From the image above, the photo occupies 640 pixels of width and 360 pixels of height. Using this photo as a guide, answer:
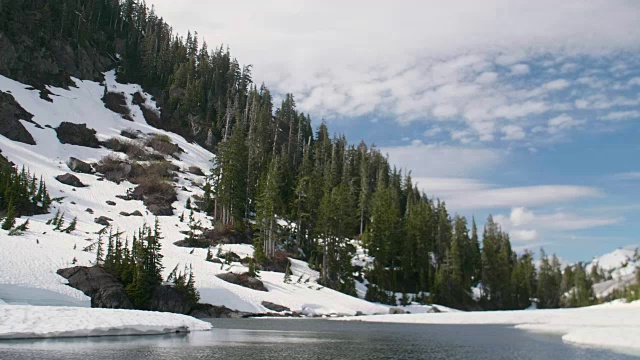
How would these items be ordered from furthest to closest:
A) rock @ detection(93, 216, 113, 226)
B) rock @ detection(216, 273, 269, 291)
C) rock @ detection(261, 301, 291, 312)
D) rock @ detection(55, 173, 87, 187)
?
rock @ detection(55, 173, 87, 187) → rock @ detection(93, 216, 113, 226) → rock @ detection(216, 273, 269, 291) → rock @ detection(261, 301, 291, 312)

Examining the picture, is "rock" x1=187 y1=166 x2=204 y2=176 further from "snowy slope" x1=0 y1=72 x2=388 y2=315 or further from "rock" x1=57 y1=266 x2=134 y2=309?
"rock" x1=57 y1=266 x2=134 y2=309

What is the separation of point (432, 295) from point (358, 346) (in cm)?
6265

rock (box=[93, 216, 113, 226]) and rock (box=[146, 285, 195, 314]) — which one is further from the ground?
rock (box=[93, 216, 113, 226])

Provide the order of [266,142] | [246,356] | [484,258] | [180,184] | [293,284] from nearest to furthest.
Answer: [246,356] < [293,284] < [180,184] < [484,258] < [266,142]

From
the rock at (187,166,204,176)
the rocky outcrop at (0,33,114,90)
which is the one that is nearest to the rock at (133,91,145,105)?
the rocky outcrop at (0,33,114,90)

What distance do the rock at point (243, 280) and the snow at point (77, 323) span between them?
81.2 ft

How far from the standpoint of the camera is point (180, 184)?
309 feet

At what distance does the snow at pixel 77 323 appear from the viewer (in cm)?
2606

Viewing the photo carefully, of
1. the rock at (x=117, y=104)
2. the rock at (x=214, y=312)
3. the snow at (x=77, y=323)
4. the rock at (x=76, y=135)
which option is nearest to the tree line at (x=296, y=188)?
the rock at (x=117, y=104)

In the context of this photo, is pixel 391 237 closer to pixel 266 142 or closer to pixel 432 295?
pixel 432 295

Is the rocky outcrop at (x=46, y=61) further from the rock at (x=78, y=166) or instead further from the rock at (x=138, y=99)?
the rock at (x=78, y=166)

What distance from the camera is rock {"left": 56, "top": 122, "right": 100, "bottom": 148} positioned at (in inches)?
3775

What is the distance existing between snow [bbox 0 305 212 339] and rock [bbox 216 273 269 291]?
24745 mm

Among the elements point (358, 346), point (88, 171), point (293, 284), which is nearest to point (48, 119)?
point (88, 171)
